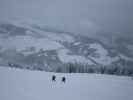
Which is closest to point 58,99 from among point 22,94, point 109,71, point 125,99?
point 22,94

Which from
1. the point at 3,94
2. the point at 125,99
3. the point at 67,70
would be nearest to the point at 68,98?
the point at 3,94

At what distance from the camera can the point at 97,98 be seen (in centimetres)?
1794

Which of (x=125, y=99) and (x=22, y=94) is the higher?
(x=22, y=94)

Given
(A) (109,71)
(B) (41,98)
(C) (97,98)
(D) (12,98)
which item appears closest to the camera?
(D) (12,98)

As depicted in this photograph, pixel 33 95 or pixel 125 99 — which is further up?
pixel 33 95

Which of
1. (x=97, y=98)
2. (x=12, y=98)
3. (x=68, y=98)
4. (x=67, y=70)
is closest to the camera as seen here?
(x=12, y=98)

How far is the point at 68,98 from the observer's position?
53.8 ft

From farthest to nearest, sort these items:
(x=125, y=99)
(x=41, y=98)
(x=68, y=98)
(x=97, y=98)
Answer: (x=125, y=99), (x=97, y=98), (x=68, y=98), (x=41, y=98)

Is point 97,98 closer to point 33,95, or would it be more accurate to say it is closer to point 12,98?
point 33,95

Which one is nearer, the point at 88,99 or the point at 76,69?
the point at 88,99

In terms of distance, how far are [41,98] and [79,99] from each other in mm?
3509

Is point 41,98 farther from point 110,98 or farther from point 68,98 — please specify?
point 110,98

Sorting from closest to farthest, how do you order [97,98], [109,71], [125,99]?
[97,98]
[125,99]
[109,71]

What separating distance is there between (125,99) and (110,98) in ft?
5.85
